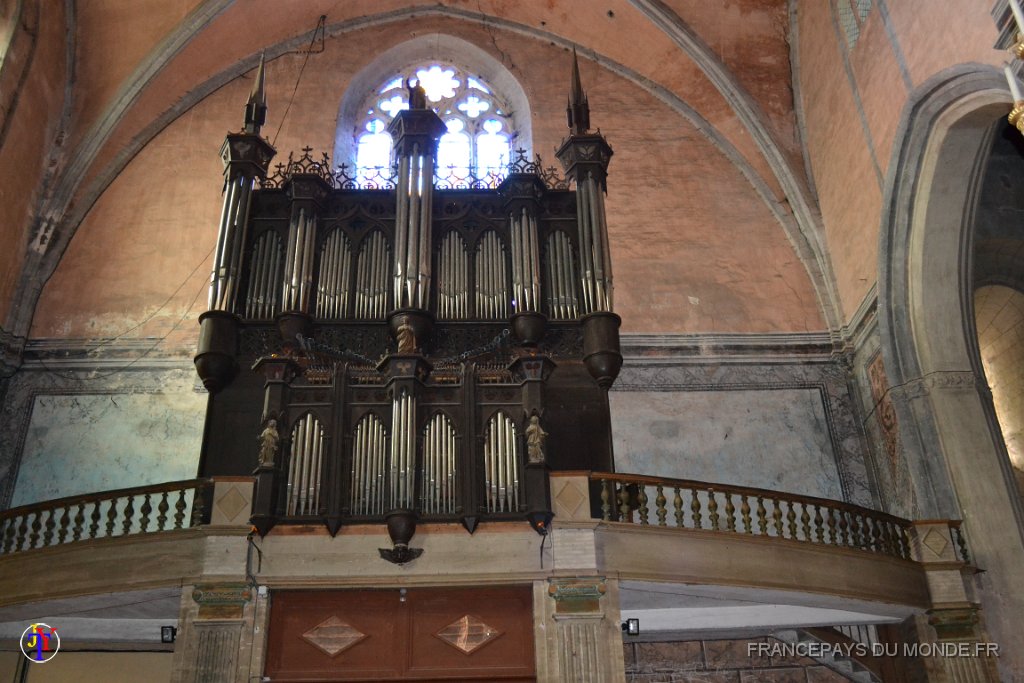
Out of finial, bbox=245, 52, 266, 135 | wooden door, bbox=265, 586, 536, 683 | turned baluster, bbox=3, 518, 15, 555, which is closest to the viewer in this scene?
wooden door, bbox=265, 586, 536, 683

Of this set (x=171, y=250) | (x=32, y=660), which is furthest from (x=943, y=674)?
(x=171, y=250)

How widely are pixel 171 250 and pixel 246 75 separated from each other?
3.85 m

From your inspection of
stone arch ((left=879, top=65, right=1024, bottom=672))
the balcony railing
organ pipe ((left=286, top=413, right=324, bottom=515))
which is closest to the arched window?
stone arch ((left=879, top=65, right=1024, bottom=672))

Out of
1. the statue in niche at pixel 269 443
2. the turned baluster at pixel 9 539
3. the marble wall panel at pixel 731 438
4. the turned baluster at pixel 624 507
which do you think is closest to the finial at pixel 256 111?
the statue in niche at pixel 269 443

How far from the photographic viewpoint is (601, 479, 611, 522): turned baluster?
9.92 metres

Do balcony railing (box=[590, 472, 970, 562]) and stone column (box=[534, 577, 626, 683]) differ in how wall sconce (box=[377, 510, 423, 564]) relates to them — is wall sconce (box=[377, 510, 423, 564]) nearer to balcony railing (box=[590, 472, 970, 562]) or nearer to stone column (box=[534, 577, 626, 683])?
stone column (box=[534, 577, 626, 683])

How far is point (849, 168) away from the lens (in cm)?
1465

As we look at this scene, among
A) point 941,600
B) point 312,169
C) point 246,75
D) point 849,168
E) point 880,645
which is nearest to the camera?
point 941,600

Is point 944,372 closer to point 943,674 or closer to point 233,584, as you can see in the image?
point 943,674

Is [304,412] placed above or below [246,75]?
below

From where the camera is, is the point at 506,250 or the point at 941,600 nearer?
the point at 941,600

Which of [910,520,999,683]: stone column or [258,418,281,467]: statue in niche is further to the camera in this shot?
[910,520,999,683]: stone column

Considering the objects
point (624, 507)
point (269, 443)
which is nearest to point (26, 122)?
point (269, 443)

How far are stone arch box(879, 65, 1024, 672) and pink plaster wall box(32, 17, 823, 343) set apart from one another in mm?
2499
